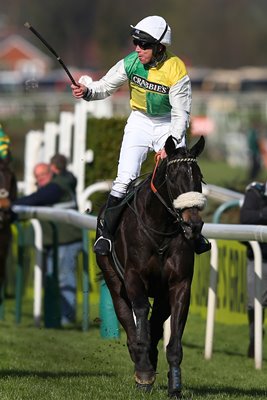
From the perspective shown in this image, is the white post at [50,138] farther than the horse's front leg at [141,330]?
Yes

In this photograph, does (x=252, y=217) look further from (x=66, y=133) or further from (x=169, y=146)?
(x=66, y=133)

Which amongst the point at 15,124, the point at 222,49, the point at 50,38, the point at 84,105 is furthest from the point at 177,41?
the point at 84,105

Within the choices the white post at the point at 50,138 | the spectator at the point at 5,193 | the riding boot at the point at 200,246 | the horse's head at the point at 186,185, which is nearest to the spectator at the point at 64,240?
the spectator at the point at 5,193

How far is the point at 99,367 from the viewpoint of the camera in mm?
9234

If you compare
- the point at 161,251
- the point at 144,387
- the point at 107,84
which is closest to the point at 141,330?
the point at 144,387

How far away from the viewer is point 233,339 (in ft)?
37.5

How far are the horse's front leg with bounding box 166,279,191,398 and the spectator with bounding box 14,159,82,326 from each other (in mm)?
4975

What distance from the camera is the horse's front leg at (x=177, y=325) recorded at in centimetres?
750

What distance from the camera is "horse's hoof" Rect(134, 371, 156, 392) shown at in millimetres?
7664

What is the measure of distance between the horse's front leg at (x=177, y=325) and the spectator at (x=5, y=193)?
4.41 m

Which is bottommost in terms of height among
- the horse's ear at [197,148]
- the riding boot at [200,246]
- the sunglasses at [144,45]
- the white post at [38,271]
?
the white post at [38,271]

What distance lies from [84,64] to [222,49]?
56.2 feet

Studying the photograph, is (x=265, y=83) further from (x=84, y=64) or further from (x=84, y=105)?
(x=84, y=105)

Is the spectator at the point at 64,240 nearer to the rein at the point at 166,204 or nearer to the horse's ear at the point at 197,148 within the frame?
the rein at the point at 166,204
